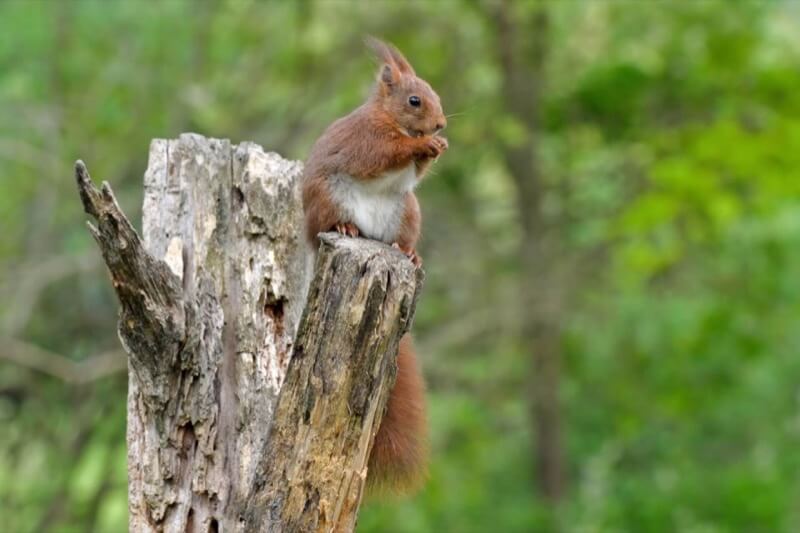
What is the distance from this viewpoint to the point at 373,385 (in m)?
2.17

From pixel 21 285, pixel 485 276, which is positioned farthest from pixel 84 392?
pixel 485 276

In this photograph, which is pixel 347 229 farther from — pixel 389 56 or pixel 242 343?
pixel 389 56

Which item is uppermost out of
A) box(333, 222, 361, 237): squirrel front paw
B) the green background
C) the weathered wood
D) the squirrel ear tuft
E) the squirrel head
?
the green background

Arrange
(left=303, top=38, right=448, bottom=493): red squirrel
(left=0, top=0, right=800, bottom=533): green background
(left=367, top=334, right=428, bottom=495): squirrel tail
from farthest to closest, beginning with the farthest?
1. (left=0, top=0, right=800, bottom=533): green background
2. (left=303, top=38, right=448, bottom=493): red squirrel
3. (left=367, top=334, right=428, bottom=495): squirrel tail

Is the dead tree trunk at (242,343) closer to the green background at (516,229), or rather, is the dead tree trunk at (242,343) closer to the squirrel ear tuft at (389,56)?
the squirrel ear tuft at (389,56)

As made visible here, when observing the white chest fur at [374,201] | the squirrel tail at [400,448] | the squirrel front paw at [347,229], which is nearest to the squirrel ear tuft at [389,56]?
the white chest fur at [374,201]

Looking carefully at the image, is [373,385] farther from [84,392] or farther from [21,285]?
[84,392]

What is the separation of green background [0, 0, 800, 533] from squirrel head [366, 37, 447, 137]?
2306 mm

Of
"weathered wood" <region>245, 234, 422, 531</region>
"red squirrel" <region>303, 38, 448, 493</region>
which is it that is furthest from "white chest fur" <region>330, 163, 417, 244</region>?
"weathered wood" <region>245, 234, 422, 531</region>

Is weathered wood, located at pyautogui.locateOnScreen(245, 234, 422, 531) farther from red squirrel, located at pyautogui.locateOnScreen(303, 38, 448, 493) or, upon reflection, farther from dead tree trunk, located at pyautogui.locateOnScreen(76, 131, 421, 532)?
red squirrel, located at pyautogui.locateOnScreen(303, 38, 448, 493)

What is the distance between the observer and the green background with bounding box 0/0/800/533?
5617 millimetres

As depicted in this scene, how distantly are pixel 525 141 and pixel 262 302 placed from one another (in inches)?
175

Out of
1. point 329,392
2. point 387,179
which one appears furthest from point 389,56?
point 329,392

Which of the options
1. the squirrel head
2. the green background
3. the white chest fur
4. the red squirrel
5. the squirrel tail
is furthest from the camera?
the green background
